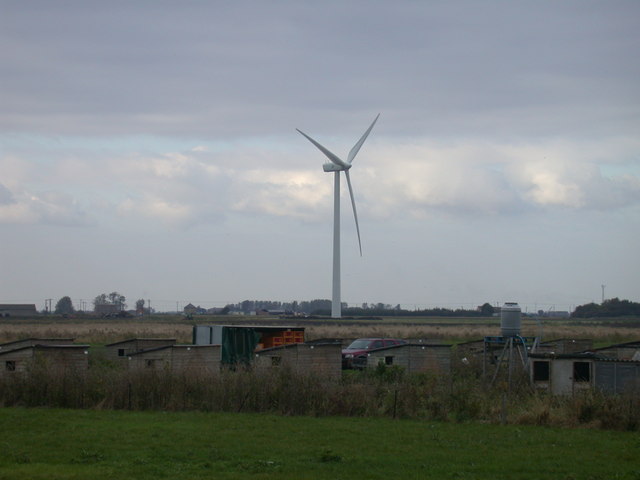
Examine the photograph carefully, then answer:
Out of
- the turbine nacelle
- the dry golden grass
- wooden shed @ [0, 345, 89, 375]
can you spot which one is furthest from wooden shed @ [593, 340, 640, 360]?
the turbine nacelle

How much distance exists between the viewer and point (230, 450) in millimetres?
17406

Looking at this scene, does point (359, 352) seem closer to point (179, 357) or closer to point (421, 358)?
point (421, 358)

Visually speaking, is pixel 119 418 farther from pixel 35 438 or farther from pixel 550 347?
pixel 550 347

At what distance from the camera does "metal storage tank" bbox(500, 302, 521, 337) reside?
3012cm

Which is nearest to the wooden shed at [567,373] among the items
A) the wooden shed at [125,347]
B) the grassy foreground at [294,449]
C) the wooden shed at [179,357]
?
the grassy foreground at [294,449]

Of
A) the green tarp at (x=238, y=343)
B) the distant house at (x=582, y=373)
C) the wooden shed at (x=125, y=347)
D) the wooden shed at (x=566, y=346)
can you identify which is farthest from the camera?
the wooden shed at (x=566, y=346)

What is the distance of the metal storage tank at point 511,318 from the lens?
30.1m

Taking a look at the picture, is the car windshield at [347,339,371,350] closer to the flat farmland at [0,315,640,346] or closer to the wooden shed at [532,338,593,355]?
the wooden shed at [532,338,593,355]


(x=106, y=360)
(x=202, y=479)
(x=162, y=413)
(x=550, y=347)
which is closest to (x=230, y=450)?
(x=202, y=479)

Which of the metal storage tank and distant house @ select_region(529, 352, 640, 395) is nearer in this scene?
distant house @ select_region(529, 352, 640, 395)

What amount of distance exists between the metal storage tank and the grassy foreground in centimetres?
946

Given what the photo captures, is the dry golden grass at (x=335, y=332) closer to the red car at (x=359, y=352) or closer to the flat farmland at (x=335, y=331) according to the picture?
the flat farmland at (x=335, y=331)

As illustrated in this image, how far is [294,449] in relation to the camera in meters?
17.7

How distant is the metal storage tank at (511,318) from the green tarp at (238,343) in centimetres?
1141
